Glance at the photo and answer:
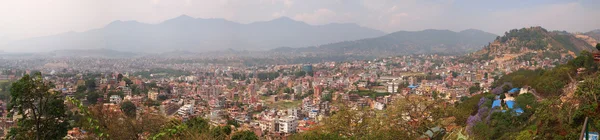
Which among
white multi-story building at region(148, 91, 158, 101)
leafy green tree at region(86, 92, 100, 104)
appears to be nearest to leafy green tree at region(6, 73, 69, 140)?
leafy green tree at region(86, 92, 100, 104)

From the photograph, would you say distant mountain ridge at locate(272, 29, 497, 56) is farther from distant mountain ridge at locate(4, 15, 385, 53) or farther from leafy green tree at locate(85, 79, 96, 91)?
leafy green tree at locate(85, 79, 96, 91)

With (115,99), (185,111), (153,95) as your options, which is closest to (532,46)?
(185,111)

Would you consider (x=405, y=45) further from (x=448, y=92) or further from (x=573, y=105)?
(x=573, y=105)

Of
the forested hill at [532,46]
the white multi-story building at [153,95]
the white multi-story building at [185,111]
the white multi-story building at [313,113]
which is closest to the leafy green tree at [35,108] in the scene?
the white multi-story building at [185,111]

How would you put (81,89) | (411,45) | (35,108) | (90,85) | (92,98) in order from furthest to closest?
1. (411,45)
2. (90,85)
3. (81,89)
4. (92,98)
5. (35,108)

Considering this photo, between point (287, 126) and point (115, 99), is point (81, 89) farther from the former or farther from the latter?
point (287, 126)

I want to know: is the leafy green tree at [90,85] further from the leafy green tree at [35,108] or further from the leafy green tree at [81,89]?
the leafy green tree at [35,108]
